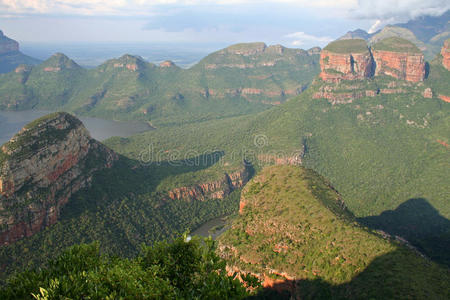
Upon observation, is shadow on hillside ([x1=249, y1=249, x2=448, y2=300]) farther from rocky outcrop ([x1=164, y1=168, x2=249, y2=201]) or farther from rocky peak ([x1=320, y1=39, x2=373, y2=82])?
rocky peak ([x1=320, y1=39, x2=373, y2=82])

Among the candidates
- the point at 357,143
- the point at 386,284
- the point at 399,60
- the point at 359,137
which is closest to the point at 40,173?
the point at 386,284

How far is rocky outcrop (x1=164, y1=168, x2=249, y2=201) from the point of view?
112 metres

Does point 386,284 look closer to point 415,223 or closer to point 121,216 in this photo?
point 415,223

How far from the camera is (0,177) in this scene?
7031 cm

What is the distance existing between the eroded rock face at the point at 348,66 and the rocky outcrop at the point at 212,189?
7122cm

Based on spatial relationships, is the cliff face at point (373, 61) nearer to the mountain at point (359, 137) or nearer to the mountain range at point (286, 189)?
the mountain at point (359, 137)

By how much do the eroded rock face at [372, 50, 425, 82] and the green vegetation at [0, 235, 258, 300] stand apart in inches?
6172

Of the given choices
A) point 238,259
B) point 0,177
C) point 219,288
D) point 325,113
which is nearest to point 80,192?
point 0,177

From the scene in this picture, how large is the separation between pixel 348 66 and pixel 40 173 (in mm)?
138918

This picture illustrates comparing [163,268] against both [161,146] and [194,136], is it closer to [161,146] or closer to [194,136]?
[161,146]

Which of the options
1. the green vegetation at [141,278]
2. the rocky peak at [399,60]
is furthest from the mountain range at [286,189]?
the rocky peak at [399,60]

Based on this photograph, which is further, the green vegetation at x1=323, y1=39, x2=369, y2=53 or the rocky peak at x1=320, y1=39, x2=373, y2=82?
the green vegetation at x1=323, y1=39, x2=369, y2=53

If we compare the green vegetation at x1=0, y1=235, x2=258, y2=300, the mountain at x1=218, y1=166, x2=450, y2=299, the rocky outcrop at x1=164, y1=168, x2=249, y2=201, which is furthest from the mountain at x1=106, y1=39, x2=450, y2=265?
the green vegetation at x1=0, y1=235, x2=258, y2=300

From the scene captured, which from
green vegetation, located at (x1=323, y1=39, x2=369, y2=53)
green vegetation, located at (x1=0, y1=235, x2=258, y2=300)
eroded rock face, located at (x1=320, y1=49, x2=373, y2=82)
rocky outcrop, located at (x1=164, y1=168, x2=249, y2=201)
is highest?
green vegetation, located at (x1=323, y1=39, x2=369, y2=53)
